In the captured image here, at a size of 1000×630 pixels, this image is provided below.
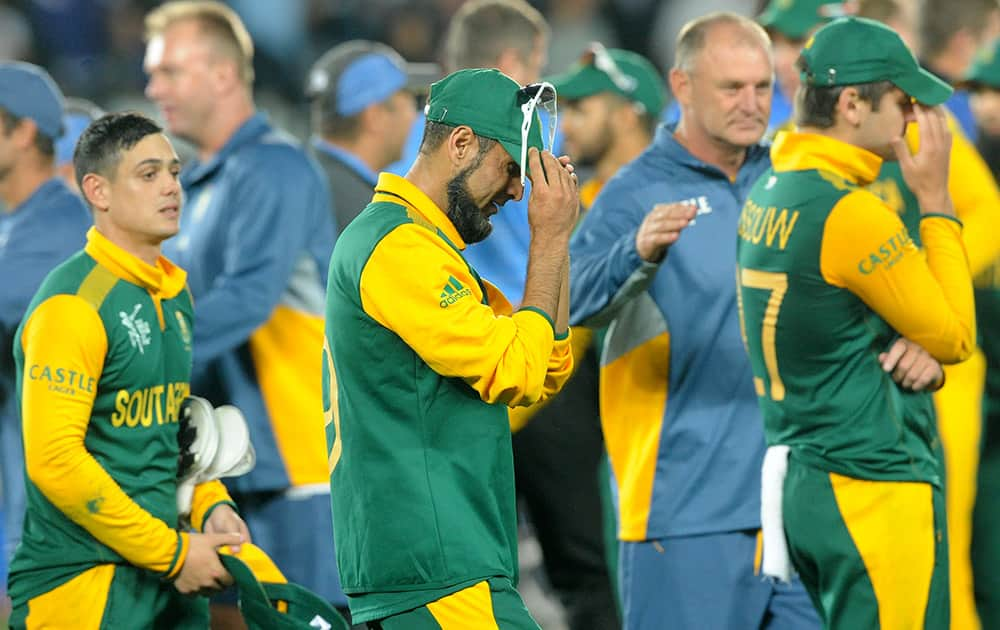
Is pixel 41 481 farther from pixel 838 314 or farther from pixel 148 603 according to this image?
pixel 838 314

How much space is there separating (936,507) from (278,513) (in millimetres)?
2328

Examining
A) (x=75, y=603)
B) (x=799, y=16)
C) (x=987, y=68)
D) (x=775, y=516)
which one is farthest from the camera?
(x=799, y=16)

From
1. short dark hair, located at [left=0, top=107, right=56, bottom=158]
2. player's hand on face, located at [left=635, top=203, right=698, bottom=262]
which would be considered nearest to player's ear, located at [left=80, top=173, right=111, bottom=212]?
short dark hair, located at [left=0, top=107, right=56, bottom=158]

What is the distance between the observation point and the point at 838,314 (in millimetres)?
4594

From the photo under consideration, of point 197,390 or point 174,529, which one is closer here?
point 174,529

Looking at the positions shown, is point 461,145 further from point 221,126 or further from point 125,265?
point 221,126

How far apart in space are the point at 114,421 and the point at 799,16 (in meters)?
4.22

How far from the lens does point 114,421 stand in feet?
14.9

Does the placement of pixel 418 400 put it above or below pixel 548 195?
below

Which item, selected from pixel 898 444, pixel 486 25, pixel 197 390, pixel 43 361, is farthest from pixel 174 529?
pixel 486 25

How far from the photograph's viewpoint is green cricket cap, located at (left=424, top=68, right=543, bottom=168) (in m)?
3.83

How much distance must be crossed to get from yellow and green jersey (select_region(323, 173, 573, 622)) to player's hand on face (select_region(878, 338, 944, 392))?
3.84ft

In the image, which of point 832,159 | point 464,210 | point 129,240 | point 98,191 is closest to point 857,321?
point 832,159

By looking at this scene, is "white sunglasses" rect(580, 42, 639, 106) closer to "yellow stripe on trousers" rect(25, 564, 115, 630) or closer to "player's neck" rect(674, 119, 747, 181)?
"player's neck" rect(674, 119, 747, 181)
